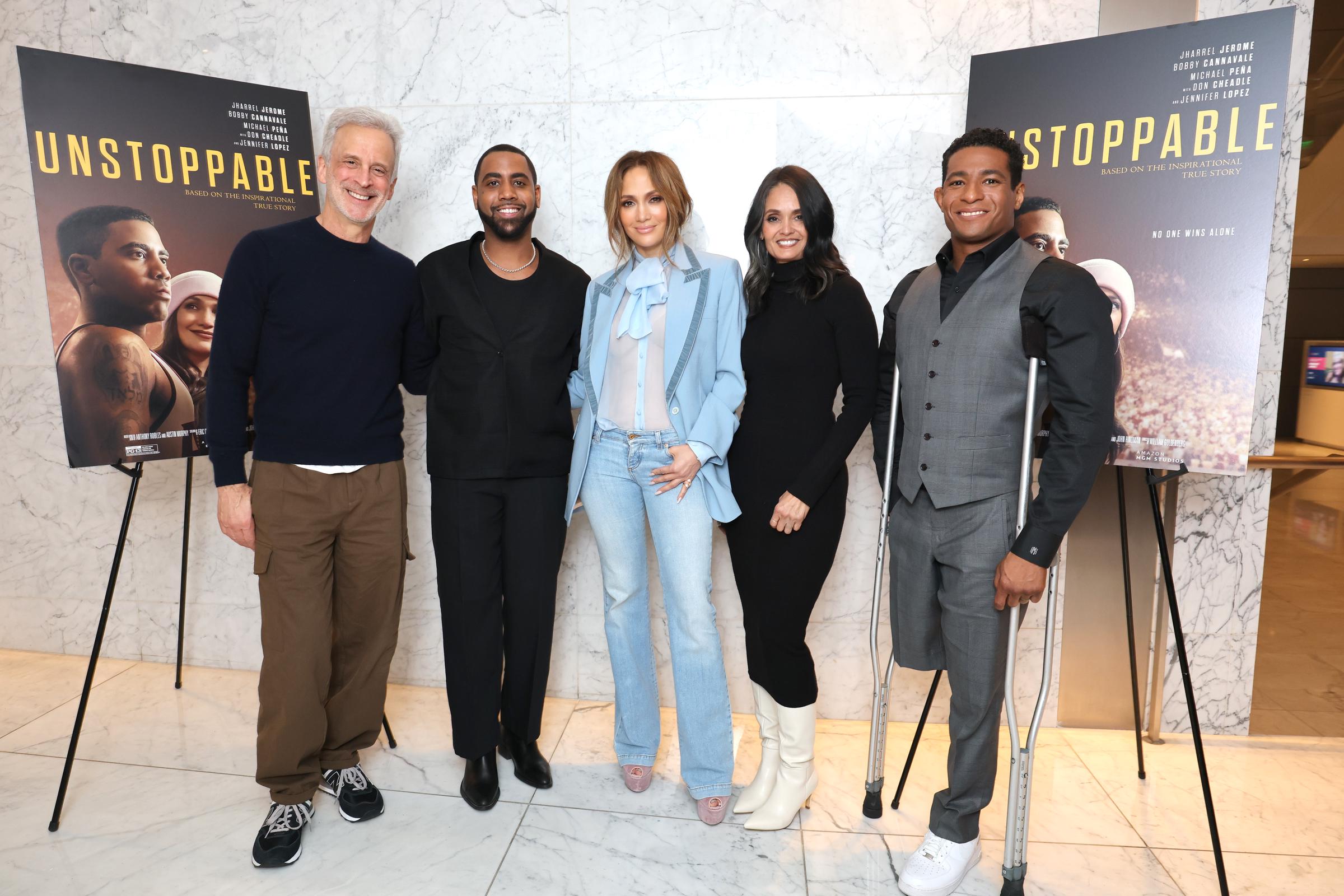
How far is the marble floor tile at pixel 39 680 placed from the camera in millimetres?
2955

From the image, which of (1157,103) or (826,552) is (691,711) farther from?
(1157,103)

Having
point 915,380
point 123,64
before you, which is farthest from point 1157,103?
point 123,64

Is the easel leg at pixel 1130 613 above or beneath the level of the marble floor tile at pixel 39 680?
above

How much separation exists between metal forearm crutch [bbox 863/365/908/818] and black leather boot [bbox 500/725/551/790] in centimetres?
101

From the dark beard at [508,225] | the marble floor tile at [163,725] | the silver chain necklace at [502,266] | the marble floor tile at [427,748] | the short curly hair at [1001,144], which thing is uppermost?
the short curly hair at [1001,144]

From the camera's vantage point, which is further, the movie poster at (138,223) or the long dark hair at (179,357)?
the long dark hair at (179,357)

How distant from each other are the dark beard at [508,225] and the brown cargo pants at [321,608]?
0.76 meters

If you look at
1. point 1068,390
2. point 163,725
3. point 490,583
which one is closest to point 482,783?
point 490,583

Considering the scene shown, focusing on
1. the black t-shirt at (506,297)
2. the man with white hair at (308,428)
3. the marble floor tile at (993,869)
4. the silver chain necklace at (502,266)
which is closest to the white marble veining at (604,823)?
the marble floor tile at (993,869)

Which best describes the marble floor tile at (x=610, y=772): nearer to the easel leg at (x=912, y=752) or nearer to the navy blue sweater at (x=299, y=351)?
the easel leg at (x=912, y=752)

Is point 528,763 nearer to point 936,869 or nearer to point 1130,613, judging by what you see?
point 936,869

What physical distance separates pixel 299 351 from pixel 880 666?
187 cm

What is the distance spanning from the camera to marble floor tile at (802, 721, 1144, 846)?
2312 millimetres

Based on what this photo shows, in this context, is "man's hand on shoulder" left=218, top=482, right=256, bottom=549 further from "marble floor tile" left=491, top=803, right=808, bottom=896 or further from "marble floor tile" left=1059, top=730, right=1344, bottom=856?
"marble floor tile" left=1059, top=730, right=1344, bottom=856
